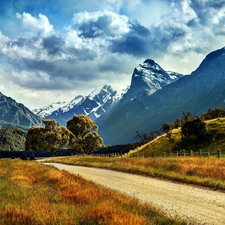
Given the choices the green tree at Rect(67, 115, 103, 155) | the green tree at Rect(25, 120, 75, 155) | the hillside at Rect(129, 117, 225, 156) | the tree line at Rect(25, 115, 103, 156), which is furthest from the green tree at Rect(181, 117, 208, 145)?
the green tree at Rect(25, 120, 75, 155)

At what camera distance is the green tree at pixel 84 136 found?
105188 mm

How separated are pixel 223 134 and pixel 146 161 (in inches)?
1691

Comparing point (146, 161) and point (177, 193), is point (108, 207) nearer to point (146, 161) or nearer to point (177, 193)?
point (177, 193)

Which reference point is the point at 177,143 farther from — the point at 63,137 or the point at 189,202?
the point at 189,202

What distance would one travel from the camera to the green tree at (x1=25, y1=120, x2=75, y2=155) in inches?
3720

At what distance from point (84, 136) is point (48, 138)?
666 inches

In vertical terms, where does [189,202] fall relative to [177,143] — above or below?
below

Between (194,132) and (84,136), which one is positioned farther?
(84,136)

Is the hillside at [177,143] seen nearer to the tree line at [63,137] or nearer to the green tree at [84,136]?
the green tree at [84,136]

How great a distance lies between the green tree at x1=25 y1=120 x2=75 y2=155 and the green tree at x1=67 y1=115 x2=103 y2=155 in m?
7.91

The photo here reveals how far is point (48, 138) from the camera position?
94.7m

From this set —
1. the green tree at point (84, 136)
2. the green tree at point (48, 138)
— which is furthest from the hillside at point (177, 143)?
the green tree at point (48, 138)

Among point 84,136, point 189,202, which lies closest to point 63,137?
point 84,136

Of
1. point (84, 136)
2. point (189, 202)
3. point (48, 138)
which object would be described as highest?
point (84, 136)
